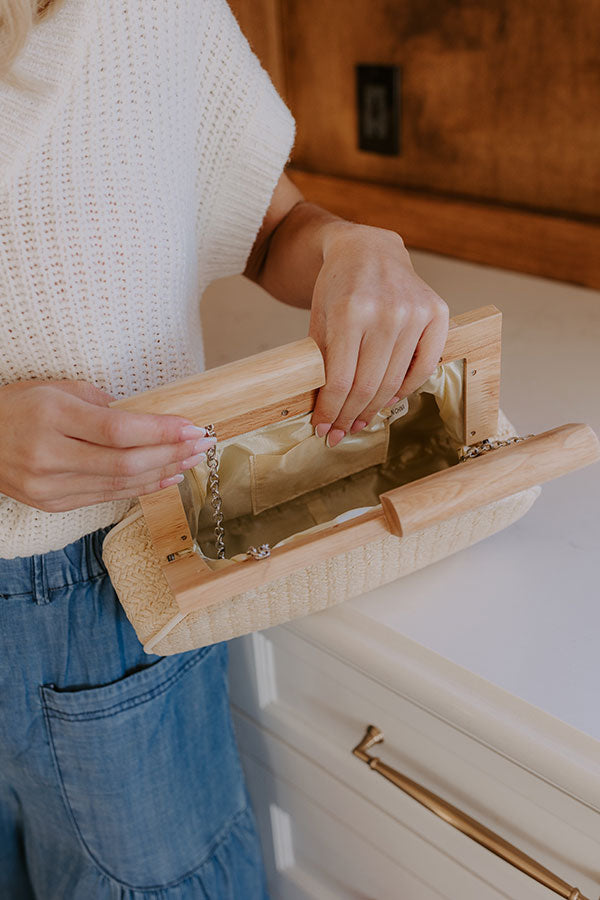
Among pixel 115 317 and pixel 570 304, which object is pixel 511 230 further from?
pixel 115 317

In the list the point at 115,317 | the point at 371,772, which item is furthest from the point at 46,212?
the point at 371,772

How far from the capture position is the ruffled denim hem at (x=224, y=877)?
673mm

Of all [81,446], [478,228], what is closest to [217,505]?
[81,446]

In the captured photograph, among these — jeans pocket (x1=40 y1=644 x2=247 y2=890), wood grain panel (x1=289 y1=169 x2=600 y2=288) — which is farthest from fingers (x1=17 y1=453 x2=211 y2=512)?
wood grain panel (x1=289 y1=169 x2=600 y2=288)

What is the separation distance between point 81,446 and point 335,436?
156mm

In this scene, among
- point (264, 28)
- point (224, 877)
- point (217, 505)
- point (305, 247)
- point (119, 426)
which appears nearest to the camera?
point (119, 426)

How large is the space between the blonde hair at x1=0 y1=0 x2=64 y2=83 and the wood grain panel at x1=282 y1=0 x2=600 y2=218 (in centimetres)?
58

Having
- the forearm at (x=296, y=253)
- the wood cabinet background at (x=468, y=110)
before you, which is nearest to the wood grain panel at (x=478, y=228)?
the wood cabinet background at (x=468, y=110)

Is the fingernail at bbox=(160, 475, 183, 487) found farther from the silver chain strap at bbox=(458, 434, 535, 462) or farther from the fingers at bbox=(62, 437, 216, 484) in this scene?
the silver chain strap at bbox=(458, 434, 535, 462)

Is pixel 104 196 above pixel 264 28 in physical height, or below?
below

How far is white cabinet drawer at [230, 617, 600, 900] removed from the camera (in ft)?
1.63

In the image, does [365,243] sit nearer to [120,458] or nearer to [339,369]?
[339,369]

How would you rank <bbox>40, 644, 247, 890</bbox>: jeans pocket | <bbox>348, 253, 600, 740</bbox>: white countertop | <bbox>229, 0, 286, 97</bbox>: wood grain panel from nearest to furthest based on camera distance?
<bbox>348, 253, 600, 740</bbox>: white countertop < <bbox>40, 644, 247, 890</bbox>: jeans pocket < <bbox>229, 0, 286, 97</bbox>: wood grain panel

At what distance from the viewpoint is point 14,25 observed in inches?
17.8
